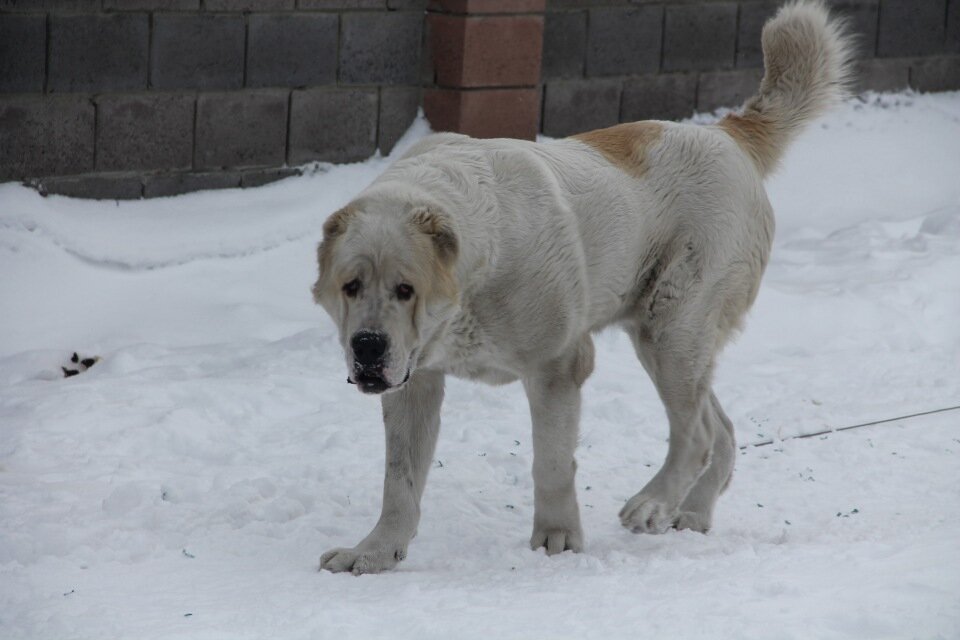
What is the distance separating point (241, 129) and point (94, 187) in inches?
36.2

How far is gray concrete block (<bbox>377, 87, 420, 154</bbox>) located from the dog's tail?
342 cm

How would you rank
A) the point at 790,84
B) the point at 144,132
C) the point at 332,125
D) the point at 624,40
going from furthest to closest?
the point at 624,40, the point at 332,125, the point at 144,132, the point at 790,84

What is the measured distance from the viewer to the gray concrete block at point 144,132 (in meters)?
7.21

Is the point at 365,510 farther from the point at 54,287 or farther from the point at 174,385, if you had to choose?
the point at 54,287

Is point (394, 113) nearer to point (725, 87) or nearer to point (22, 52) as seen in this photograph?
point (22, 52)

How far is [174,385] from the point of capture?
5.79 metres

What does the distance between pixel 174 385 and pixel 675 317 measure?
2.29 metres

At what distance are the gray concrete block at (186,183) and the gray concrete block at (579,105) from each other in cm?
226

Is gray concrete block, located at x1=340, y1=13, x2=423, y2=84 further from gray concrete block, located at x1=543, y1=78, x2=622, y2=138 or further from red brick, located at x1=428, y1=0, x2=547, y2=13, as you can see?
gray concrete block, located at x1=543, y1=78, x2=622, y2=138

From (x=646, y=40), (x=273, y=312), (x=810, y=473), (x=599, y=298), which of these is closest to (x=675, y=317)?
(x=599, y=298)

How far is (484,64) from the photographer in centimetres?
814

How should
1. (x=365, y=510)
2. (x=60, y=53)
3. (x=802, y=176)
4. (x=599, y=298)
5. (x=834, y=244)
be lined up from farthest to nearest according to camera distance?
(x=802, y=176) < (x=834, y=244) < (x=60, y=53) < (x=365, y=510) < (x=599, y=298)

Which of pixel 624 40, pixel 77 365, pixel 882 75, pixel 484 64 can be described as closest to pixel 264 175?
pixel 484 64

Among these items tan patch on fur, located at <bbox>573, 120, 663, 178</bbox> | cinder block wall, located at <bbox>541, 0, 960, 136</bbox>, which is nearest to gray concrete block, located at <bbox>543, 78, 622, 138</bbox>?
cinder block wall, located at <bbox>541, 0, 960, 136</bbox>
